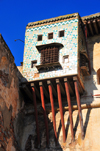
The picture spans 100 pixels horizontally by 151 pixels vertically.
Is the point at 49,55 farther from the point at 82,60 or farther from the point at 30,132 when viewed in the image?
the point at 30,132

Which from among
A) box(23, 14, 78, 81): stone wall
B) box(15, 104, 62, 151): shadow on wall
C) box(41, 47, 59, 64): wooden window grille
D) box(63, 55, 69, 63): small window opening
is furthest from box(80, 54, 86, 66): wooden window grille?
box(15, 104, 62, 151): shadow on wall

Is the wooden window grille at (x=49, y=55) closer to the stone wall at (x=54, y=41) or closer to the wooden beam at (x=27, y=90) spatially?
the stone wall at (x=54, y=41)

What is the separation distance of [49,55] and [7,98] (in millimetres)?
3478

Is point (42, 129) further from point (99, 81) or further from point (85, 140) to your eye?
point (99, 81)

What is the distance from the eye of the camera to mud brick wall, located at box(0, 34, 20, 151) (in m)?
13.3

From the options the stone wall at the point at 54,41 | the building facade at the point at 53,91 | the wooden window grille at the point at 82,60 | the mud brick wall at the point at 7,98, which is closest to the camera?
the mud brick wall at the point at 7,98

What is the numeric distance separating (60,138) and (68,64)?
3.81 meters

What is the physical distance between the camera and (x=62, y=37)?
16.4 meters

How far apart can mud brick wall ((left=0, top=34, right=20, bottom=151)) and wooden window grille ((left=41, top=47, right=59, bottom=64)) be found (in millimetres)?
1688

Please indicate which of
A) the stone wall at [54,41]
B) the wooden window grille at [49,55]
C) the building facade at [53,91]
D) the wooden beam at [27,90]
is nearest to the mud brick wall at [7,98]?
the building facade at [53,91]

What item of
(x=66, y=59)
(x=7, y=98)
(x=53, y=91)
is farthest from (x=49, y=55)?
(x=7, y=98)

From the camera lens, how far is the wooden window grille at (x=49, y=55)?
15672 mm

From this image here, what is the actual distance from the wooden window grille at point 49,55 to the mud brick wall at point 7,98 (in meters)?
1.69

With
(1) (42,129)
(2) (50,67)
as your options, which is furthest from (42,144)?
(2) (50,67)
